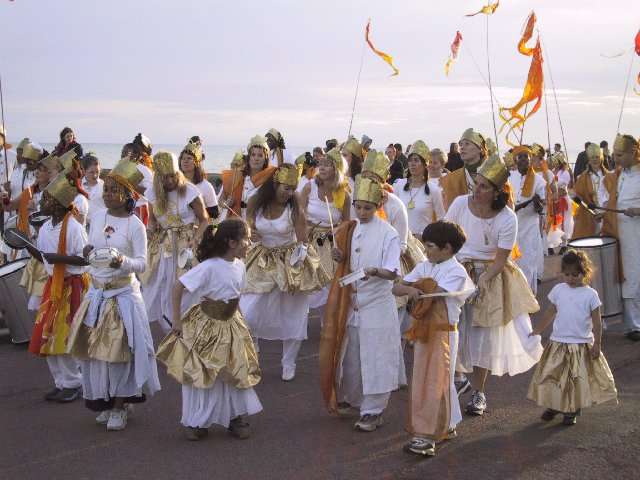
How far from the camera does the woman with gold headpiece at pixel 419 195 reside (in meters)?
9.59

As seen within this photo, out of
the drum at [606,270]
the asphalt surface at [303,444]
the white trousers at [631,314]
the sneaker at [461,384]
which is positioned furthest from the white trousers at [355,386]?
the white trousers at [631,314]

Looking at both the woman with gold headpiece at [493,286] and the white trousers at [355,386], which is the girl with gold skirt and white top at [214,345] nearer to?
the white trousers at [355,386]

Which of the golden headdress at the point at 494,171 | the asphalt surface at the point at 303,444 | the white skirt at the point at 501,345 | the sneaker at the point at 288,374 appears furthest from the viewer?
the sneaker at the point at 288,374

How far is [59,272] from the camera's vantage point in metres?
7.05

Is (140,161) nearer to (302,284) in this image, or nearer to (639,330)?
(302,284)

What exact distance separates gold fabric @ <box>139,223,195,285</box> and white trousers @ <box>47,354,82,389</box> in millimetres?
1710

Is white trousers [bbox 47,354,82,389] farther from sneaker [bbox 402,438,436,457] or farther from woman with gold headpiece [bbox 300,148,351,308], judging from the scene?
sneaker [bbox 402,438,436,457]

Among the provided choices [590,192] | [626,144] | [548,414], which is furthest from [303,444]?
[590,192]

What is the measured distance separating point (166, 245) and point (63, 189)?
1.91 metres

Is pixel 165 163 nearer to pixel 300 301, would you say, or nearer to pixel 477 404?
pixel 300 301

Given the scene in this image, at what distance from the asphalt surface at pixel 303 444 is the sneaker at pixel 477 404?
95mm

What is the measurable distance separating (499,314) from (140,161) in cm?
658

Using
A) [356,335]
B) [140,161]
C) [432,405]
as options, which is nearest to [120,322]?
[356,335]

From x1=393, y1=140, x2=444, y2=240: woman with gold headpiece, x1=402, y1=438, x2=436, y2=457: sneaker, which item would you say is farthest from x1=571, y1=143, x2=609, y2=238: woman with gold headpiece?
x1=402, y1=438, x2=436, y2=457: sneaker
